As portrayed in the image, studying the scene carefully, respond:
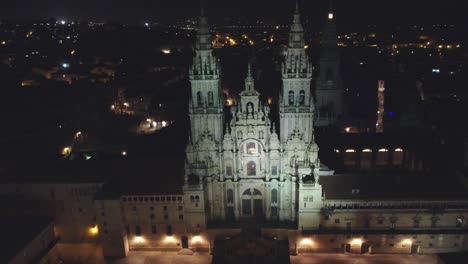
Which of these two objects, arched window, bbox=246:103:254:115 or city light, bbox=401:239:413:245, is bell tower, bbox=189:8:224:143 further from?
city light, bbox=401:239:413:245

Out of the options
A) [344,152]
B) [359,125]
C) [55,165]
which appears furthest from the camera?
[359,125]

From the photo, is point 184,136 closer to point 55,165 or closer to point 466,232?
point 55,165

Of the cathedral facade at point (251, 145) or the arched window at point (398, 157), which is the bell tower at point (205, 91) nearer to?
the cathedral facade at point (251, 145)

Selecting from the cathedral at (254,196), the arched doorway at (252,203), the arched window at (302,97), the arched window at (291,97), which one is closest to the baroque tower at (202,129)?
the cathedral at (254,196)

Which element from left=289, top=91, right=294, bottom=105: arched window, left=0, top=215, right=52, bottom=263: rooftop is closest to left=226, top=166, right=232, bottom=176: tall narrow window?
left=289, top=91, right=294, bottom=105: arched window

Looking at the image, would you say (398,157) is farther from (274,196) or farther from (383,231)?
(274,196)

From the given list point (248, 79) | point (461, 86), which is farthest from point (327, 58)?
point (461, 86)

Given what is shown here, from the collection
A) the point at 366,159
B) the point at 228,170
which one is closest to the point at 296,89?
the point at 228,170
